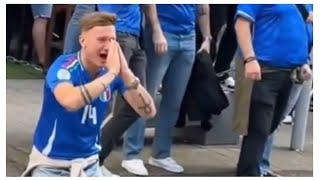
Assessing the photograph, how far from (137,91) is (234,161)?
248 centimetres

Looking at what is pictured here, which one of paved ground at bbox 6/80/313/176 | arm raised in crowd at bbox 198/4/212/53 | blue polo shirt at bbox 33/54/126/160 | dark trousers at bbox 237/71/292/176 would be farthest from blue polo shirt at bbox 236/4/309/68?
blue polo shirt at bbox 33/54/126/160

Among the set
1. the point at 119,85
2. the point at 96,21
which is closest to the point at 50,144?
the point at 119,85

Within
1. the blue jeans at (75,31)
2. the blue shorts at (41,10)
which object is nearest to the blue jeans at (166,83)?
the blue jeans at (75,31)

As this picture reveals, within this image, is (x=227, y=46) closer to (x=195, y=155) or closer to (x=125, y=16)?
(x=195, y=155)

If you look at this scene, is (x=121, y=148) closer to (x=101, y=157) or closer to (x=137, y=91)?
(x=101, y=157)

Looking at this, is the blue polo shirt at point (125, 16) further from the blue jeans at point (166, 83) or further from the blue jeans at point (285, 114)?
the blue jeans at point (285, 114)

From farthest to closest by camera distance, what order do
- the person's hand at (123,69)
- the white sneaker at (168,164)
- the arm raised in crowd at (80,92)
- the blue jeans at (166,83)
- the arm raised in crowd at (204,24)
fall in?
the arm raised in crowd at (204,24) < the white sneaker at (168,164) < the blue jeans at (166,83) < the person's hand at (123,69) < the arm raised in crowd at (80,92)

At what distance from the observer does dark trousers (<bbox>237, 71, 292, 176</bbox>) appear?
18.6ft

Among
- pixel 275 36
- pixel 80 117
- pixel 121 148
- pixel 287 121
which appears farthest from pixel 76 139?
pixel 287 121

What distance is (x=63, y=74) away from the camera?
3982 mm

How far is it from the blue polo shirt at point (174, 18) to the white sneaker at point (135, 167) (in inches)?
37.3

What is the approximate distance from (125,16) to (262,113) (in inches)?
44.2

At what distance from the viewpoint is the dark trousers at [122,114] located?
18.5 ft

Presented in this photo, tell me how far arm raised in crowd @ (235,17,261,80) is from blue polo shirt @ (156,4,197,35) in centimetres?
49
